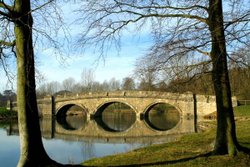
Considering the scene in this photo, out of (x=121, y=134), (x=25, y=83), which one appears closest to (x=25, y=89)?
(x=25, y=83)

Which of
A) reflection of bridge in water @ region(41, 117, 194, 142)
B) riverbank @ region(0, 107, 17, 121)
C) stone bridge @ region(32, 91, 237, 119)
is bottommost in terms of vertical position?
reflection of bridge in water @ region(41, 117, 194, 142)

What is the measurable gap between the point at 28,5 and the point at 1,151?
12.2 m

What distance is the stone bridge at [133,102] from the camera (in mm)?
37259

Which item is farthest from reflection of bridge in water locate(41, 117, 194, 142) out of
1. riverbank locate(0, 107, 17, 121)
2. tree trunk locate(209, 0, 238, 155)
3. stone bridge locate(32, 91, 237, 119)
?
riverbank locate(0, 107, 17, 121)

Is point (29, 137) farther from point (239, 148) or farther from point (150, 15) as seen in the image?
point (239, 148)

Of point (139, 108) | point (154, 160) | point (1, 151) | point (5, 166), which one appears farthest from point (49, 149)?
point (139, 108)

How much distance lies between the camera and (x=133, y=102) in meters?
42.8

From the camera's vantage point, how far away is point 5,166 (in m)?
13.4

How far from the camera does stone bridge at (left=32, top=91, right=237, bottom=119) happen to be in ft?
122

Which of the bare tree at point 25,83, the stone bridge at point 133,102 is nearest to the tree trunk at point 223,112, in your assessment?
the bare tree at point 25,83

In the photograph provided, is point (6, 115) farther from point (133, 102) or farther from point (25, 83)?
point (25, 83)

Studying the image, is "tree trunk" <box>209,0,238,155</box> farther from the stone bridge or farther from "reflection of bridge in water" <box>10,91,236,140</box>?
the stone bridge

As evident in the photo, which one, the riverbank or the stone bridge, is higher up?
the stone bridge

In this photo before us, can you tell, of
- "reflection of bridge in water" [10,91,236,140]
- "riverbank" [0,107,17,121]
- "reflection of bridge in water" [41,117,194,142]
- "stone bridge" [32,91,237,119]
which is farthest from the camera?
"riverbank" [0,107,17,121]
